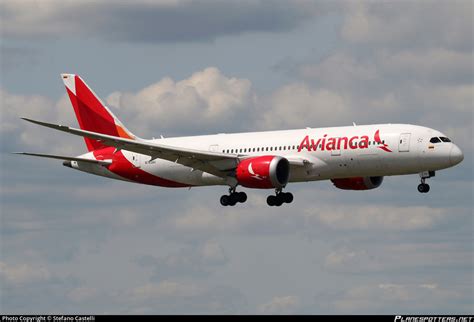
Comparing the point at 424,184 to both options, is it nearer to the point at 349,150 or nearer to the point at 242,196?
the point at 349,150

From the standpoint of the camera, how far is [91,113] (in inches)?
4117

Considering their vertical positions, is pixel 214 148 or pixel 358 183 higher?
pixel 214 148

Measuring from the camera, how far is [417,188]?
8950 centimetres

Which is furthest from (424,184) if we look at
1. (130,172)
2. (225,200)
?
(130,172)

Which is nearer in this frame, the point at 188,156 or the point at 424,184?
the point at 424,184

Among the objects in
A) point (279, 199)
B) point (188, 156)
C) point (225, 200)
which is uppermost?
point (188, 156)

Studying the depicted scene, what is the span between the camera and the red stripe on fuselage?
9906 centimetres

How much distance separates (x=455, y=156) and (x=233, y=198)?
1794cm

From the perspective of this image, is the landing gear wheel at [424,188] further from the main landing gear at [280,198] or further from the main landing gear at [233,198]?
the main landing gear at [233,198]

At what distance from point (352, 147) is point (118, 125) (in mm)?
23991

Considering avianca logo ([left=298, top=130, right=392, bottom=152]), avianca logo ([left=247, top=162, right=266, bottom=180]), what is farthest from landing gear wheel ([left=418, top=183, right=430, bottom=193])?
avianca logo ([left=247, top=162, right=266, bottom=180])

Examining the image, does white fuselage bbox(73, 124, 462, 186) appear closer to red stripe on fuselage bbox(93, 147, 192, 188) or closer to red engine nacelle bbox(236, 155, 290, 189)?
red engine nacelle bbox(236, 155, 290, 189)

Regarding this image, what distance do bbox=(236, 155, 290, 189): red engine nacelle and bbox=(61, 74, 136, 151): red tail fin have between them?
16.4 meters

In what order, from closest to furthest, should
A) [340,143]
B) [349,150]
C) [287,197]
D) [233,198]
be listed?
[349,150] → [340,143] → [287,197] → [233,198]
